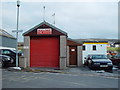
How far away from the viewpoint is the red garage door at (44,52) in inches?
627

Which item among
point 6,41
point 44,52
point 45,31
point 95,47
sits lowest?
point 44,52

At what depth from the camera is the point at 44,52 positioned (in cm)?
1614

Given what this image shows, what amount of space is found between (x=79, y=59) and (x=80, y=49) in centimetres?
102

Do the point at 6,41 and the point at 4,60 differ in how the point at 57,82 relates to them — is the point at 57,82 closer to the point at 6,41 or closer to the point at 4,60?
the point at 4,60

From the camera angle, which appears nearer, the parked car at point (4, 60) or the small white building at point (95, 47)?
the parked car at point (4, 60)

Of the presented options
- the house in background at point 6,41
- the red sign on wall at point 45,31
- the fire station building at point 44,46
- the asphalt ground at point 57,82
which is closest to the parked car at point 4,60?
the fire station building at point 44,46

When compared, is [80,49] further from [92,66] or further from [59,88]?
[59,88]

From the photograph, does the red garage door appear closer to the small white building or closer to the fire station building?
the fire station building

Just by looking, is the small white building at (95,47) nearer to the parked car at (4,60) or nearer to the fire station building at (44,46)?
the fire station building at (44,46)

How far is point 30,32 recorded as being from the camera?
15.9 m

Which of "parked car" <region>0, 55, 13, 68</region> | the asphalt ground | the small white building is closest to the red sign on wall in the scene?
"parked car" <region>0, 55, 13, 68</region>

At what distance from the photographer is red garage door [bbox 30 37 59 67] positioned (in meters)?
15.9

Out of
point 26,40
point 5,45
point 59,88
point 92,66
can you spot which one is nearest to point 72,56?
point 92,66

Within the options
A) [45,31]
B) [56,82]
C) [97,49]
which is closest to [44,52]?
[45,31]
